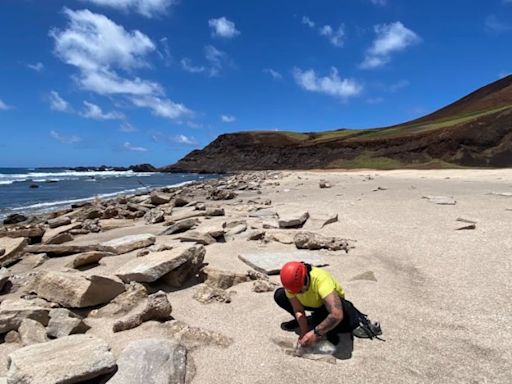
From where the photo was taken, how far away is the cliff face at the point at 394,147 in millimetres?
52469

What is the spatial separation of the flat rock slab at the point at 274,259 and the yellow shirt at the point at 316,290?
2306 millimetres

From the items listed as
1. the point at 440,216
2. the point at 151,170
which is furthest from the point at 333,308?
the point at 151,170

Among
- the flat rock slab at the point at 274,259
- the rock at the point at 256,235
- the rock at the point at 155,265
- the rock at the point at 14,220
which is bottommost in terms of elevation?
the rock at the point at 14,220

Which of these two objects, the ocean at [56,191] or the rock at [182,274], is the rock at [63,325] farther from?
the ocean at [56,191]

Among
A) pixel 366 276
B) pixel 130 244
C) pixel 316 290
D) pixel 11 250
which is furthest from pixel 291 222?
pixel 11 250

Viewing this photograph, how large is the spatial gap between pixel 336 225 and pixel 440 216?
8.81ft

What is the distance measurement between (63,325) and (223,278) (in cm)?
231

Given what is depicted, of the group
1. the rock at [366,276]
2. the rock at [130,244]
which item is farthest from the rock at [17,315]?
the rock at [366,276]

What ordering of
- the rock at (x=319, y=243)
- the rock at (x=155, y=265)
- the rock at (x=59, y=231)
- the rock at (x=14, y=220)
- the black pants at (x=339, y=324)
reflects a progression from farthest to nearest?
1. the rock at (x=14, y=220)
2. the rock at (x=59, y=231)
3. the rock at (x=319, y=243)
4. the rock at (x=155, y=265)
5. the black pants at (x=339, y=324)

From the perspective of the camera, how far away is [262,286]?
5.92m

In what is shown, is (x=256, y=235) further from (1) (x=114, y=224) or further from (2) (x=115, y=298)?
(1) (x=114, y=224)

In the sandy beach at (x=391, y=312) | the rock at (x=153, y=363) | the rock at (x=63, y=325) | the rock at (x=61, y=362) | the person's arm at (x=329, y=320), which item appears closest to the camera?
the rock at (x=61, y=362)

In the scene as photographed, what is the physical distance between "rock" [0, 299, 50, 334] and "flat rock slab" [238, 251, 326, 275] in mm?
3216

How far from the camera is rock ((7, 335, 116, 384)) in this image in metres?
3.39
